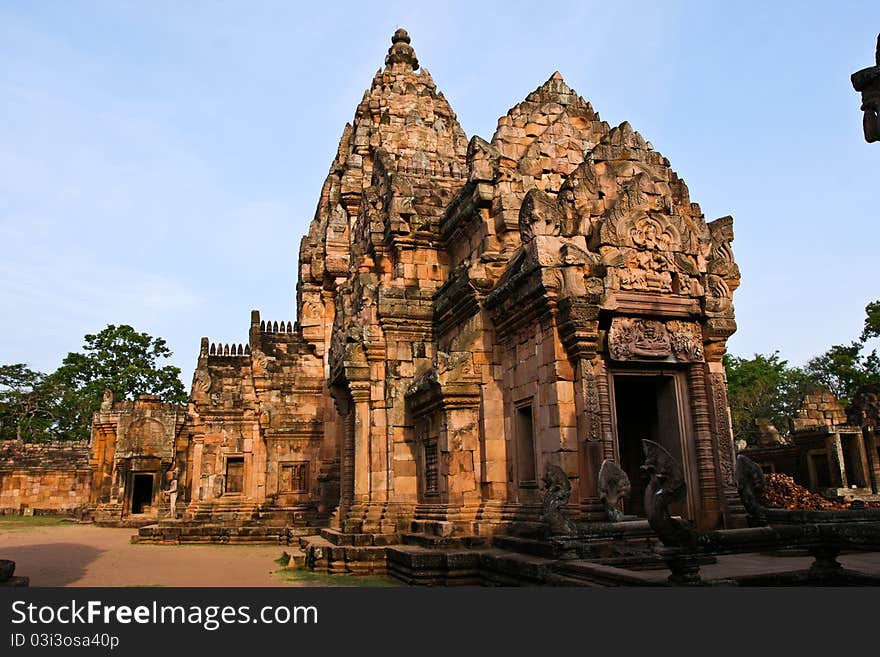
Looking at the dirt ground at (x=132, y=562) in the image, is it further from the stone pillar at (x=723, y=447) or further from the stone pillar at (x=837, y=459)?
the stone pillar at (x=837, y=459)

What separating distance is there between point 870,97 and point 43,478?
3973 centimetres

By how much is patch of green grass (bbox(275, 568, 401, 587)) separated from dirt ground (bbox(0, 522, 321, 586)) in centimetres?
5

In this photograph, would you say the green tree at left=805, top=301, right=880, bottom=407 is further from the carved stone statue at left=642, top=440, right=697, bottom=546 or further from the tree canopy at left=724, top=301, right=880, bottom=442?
the carved stone statue at left=642, top=440, right=697, bottom=546

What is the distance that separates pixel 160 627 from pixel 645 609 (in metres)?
3.65

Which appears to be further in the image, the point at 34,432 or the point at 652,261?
the point at 34,432

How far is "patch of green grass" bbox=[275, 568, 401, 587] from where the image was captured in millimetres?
10328

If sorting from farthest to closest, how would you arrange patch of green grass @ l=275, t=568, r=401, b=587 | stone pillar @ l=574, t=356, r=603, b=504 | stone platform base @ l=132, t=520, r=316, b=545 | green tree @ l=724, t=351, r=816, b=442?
1. green tree @ l=724, t=351, r=816, b=442
2. stone platform base @ l=132, t=520, r=316, b=545
3. patch of green grass @ l=275, t=568, r=401, b=587
4. stone pillar @ l=574, t=356, r=603, b=504

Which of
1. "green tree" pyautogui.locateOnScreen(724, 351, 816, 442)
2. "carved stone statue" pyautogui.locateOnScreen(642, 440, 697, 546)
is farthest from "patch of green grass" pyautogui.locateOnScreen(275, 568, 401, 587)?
"green tree" pyautogui.locateOnScreen(724, 351, 816, 442)

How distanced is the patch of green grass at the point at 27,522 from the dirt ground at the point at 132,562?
438cm

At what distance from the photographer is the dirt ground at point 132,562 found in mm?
11273

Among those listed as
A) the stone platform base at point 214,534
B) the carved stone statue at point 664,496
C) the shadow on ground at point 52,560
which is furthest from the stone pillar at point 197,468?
the carved stone statue at point 664,496

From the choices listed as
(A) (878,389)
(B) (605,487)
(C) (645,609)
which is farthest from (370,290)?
(A) (878,389)

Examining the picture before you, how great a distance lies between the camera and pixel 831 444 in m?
20.6

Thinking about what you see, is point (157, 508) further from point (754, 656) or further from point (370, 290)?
point (754, 656)
